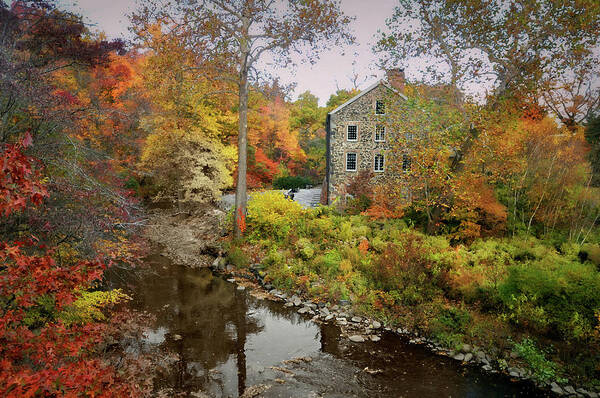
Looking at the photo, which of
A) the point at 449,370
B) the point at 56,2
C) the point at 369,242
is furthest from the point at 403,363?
the point at 56,2

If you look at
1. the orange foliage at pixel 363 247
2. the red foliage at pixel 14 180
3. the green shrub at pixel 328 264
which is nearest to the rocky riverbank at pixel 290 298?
the green shrub at pixel 328 264

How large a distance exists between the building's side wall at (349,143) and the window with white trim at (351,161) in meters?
0.27

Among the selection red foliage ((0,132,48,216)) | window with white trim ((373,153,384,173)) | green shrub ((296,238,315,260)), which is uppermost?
window with white trim ((373,153,384,173))

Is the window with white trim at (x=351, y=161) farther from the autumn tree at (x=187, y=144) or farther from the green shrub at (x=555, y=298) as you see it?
the green shrub at (x=555, y=298)

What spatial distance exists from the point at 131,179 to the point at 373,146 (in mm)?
19278

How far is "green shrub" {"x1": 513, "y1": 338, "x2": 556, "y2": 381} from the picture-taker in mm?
7578

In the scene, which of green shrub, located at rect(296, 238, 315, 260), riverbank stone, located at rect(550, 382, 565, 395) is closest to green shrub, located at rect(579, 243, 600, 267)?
riverbank stone, located at rect(550, 382, 565, 395)

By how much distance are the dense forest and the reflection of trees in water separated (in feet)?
3.24

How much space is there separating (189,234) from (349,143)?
14.5m

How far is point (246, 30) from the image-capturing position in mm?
15531

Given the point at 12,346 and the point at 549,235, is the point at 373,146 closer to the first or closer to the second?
the point at 549,235

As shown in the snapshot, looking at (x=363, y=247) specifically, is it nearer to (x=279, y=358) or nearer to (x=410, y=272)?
(x=410, y=272)

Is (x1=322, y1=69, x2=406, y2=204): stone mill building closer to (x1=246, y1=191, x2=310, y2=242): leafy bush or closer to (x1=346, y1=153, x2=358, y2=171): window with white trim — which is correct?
(x1=346, y1=153, x2=358, y2=171): window with white trim

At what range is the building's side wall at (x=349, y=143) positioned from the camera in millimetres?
27167
